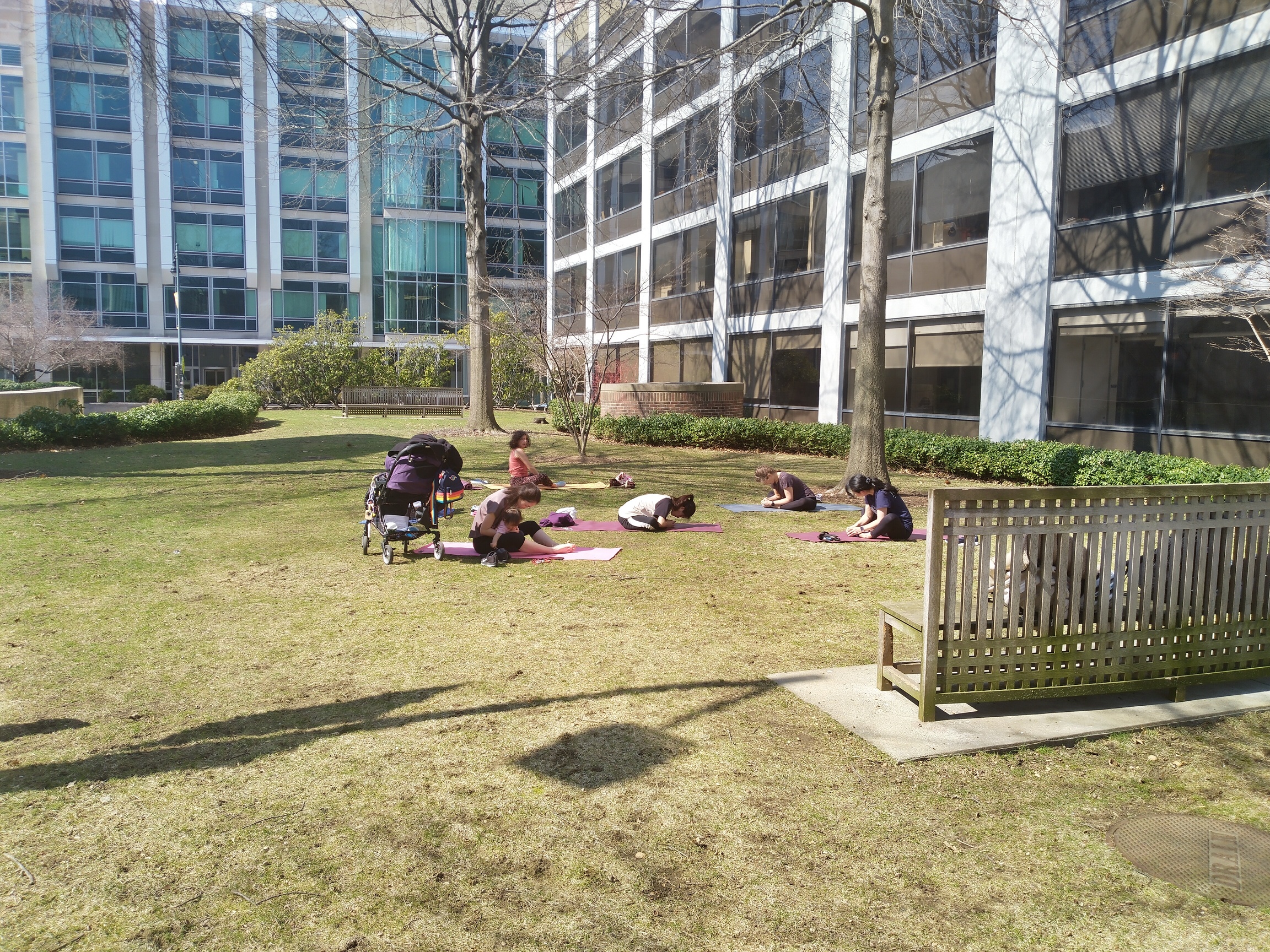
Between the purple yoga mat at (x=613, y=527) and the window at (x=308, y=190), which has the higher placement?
the window at (x=308, y=190)

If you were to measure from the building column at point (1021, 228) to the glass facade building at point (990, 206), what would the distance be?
0.05 metres

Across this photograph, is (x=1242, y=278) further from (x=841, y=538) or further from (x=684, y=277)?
(x=684, y=277)

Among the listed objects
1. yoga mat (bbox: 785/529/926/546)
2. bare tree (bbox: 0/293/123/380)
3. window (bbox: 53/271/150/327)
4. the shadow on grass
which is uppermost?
window (bbox: 53/271/150/327)

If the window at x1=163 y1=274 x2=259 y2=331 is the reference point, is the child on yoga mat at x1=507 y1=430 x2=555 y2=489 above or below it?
below

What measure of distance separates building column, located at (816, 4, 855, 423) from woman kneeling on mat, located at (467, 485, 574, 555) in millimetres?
15266

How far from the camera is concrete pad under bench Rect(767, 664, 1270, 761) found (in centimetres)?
435

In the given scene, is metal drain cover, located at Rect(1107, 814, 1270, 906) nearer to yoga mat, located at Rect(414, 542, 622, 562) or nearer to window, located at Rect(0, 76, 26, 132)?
yoga mat, located at Rect(414, 542, 622, 562)

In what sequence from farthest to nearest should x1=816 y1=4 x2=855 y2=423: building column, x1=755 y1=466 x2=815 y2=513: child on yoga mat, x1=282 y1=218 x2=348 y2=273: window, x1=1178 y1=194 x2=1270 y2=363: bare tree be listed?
x1=282 y1=218 x2=348 y2=273: window
x1=816 y1=4 x2=855 y2=423: building column
x1=1178 y1=194 x2=1270 y2=363: bare tree
x1=755 y1=466 x2=815 y2=513: child on yoga mat

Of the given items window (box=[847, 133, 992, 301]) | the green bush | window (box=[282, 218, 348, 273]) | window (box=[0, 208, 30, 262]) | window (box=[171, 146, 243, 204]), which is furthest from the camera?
window (box=[282, 218, 348, 273])

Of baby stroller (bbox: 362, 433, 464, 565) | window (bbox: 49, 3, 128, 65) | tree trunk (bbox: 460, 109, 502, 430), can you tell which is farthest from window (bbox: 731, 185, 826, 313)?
baby stroller (bbox: 362, 433, 464, 565)

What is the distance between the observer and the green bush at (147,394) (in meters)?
47.7

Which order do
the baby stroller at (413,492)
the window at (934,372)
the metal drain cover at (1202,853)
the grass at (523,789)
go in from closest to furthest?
the grass at (523,789) < the metal drain cover at (1202,853) < the baby stroller at (413,492) < the window at (934,372)

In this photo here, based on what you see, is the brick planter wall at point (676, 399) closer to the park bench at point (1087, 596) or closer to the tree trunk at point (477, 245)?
the tree trunk at point (477, 245)

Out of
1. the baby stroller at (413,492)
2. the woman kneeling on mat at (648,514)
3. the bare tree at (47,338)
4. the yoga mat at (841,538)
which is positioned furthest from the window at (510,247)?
the baby stroller at (413,492)
